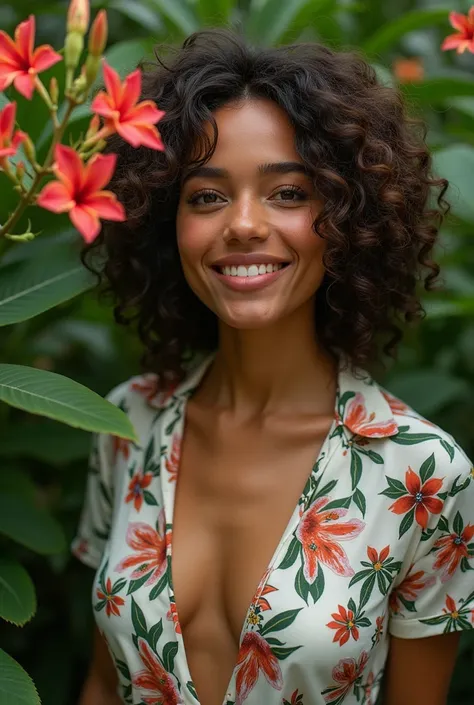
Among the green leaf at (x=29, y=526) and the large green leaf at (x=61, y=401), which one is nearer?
the large green leaf at (x=61, y=401)

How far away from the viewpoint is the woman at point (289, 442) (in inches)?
45.7

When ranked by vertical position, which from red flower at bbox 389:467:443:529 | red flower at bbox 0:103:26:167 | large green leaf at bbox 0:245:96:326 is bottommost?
red flower at bbox 389:467:443:529

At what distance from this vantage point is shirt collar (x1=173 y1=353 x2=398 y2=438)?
123 cm

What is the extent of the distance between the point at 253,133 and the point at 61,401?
0.45 m

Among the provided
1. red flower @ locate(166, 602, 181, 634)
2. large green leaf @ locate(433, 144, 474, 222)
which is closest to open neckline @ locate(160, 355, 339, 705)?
red flower @ locate(166, 602, 181, 634)

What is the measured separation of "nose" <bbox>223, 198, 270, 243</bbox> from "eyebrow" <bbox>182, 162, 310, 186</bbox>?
0.14 ft

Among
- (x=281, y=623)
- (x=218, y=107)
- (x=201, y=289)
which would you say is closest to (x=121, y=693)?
(x=281, y=623)

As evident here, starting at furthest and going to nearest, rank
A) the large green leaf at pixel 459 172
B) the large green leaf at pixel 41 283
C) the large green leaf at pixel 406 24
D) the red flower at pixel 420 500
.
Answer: the large green leaf at pixel 406 24, the large green leaf at pixel 459 172, the large green leaf at pixel 41 283, the red flower at pixel 420 500

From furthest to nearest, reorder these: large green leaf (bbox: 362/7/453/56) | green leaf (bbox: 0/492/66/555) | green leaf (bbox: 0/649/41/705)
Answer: large green leaf (bbox: 362/7/453/56) → green leaf (bbox: 0/492/66/555) → green leaf (bbox: 0/649/41/705)

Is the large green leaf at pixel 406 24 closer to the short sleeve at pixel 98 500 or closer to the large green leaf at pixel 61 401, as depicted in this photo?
the short sleeve at pixel 98 500

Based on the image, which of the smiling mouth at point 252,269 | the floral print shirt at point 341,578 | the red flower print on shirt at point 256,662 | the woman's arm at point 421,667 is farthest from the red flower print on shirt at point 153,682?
the smiling mouth at point 252,269

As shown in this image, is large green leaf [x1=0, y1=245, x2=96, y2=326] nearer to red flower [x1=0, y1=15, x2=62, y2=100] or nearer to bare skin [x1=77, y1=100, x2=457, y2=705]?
bare skin [x1=77, y1=100, x2=457, y2=705]

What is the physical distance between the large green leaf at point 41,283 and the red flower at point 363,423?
1.48 ft

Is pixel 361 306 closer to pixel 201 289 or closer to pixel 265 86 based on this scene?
pixel 201 289
